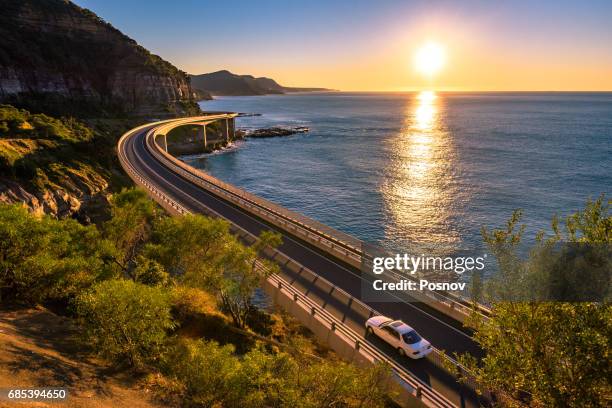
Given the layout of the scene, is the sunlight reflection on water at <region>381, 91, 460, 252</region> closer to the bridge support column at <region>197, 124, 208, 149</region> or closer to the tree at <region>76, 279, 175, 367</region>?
the tree at <region>76, 279, 175, 367</region>

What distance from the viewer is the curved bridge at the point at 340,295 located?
21.3 m

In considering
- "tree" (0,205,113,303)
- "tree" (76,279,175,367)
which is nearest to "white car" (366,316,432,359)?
"tree" (76,279,175,367)

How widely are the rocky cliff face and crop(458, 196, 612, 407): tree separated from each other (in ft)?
441

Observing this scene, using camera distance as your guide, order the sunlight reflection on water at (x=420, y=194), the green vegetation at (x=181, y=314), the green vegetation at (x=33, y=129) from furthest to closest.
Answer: the green vegetation at (x=33, y=129) < the sunlight reflection on water at (x=420, y=194) < the green vegetation at (x=181, y=314)

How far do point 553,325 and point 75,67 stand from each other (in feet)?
569

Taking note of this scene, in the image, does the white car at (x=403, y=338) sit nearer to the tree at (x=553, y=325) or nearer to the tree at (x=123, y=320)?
the tree at (x=553, y=325)

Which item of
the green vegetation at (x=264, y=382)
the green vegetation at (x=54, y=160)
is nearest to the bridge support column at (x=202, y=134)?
the green vegetation at (x=54, y=160)

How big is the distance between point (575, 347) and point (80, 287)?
2662 centimetres

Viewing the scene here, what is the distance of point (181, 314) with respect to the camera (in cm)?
2662

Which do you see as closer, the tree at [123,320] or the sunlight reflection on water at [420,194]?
the tree at [123,320]

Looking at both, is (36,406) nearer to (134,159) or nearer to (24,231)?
(24,231)

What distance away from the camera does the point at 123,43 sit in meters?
170

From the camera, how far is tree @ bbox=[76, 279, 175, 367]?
16656 millimetres

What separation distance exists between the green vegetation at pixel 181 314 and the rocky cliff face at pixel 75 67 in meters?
111
